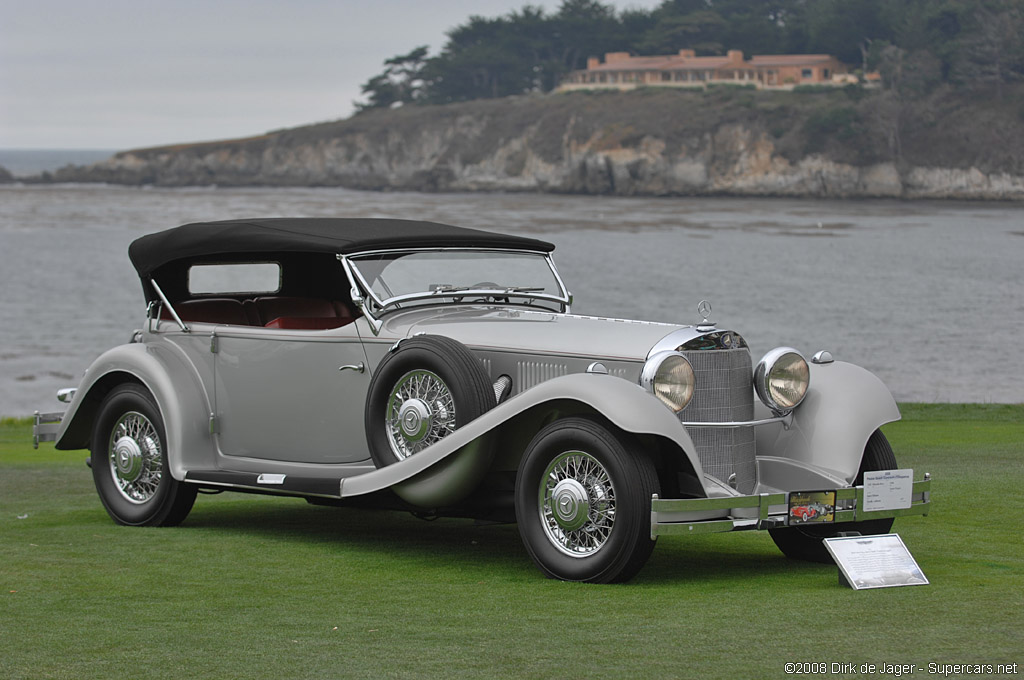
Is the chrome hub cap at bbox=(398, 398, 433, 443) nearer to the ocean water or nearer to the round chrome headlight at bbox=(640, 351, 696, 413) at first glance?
the round chrome headlight at bbox=(640, 351, 696, 413)

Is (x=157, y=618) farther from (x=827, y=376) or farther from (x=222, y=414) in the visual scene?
(x=827, y=376)

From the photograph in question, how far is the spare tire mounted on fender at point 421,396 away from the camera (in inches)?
270

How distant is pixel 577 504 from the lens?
6273 mm

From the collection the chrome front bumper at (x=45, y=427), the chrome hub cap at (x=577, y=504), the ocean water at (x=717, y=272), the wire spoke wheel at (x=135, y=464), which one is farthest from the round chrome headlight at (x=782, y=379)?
the ocean water at (x=717, y=272)

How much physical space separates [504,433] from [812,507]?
1.68 metres

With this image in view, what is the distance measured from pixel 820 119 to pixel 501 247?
105 meters

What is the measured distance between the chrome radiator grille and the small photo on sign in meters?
0.54

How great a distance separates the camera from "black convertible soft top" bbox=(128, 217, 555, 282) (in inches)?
312

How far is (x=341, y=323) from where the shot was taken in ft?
25.7

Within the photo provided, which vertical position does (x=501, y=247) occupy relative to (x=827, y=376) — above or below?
above

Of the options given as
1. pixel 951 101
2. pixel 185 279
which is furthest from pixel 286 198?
pixel 185 279

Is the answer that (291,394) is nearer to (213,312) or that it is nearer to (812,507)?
(213,312)

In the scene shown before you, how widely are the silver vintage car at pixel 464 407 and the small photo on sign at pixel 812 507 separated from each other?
1 centimetres

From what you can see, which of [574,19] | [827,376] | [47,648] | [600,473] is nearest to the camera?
[47,648]
